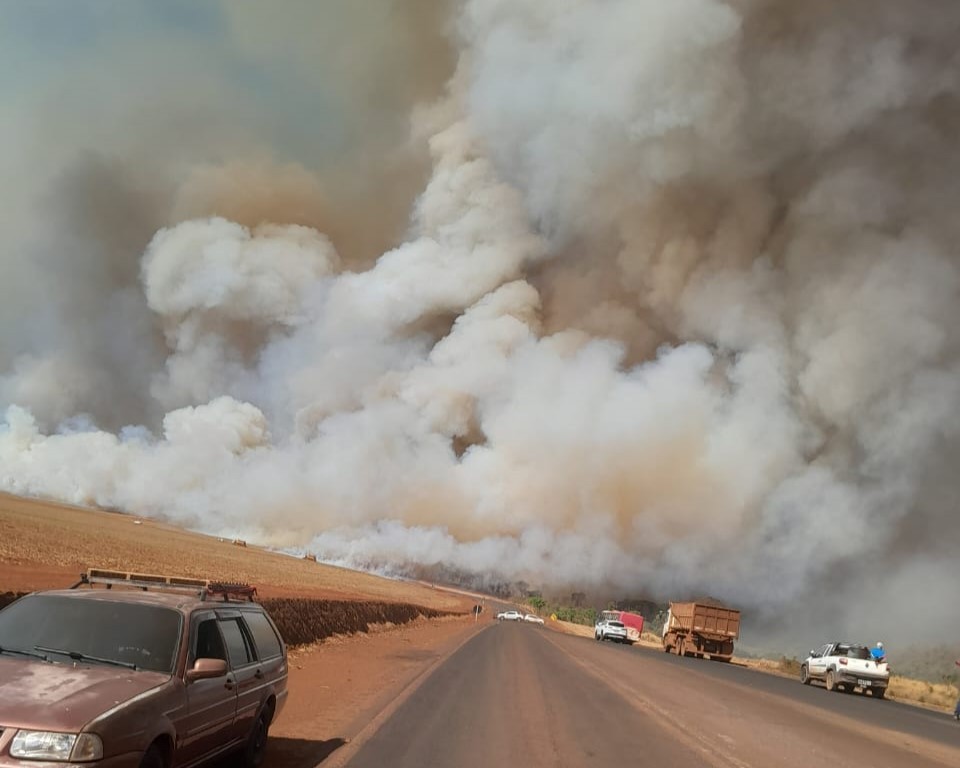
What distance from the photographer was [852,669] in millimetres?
26078

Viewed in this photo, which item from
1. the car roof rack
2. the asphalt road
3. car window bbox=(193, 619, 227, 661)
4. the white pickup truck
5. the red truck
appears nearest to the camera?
car window bbox=(193, 619, 227, 661)

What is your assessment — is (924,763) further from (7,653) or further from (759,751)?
(7,653)

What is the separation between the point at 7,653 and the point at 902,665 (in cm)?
5786

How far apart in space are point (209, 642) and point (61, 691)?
151cm

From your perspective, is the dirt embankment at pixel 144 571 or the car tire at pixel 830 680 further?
the car tire at pixel 830 680

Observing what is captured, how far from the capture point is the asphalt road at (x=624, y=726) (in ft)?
28.8

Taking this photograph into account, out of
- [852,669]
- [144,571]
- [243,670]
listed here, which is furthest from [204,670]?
[144,571]

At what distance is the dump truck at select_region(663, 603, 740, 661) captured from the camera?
39.5m

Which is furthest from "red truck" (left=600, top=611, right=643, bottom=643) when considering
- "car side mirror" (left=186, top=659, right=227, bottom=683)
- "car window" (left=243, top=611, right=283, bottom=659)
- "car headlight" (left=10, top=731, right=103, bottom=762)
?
"car headlight" (left=10, top=731, right=103, bottom=762)

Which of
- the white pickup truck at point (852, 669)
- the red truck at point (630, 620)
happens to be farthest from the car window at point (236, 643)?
the red truck at point (630, 620)

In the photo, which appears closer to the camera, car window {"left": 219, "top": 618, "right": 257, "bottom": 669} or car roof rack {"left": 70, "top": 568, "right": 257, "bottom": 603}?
car window {"left": 219, "top": 618, "right": 257, "bottom": 669}

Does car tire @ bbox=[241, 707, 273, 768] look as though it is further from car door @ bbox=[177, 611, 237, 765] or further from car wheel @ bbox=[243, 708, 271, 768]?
car door @ bbox=[177, 611, 237, 765]

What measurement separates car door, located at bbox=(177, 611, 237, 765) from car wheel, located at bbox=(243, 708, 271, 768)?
1.84ft

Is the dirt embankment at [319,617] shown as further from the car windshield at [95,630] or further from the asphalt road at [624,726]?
the car windshield at [95,630]
